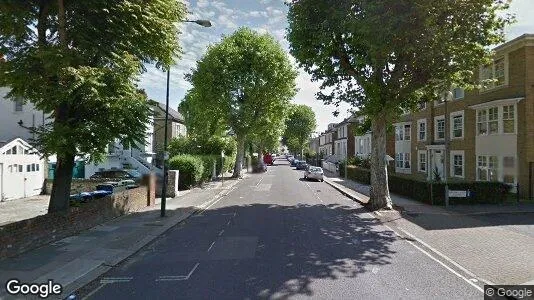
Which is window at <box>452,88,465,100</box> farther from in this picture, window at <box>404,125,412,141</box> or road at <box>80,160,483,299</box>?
road at <box>80,160,483,299</box>

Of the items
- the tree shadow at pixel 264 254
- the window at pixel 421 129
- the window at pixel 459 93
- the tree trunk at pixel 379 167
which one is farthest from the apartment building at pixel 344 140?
the tree shadow at pixel 264 254

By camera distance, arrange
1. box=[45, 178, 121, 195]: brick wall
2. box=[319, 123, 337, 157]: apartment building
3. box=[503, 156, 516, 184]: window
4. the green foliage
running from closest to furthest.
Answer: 1. the green foliage
2. box=[503, 156, 516, 184]: window
3. box=[45, 178, 121, 195]: brick wall
4. box=[319, 123, 337, 157]: apartment building

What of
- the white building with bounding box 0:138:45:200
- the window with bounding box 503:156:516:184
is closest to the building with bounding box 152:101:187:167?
the white building with bounding box 0:138:45:200

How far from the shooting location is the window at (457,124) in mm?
27928

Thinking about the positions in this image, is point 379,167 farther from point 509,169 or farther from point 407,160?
point 407,160

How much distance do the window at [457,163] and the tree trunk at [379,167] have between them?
11.7 meters

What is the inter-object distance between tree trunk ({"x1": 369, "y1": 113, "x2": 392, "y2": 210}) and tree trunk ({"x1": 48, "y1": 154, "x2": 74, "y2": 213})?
1349cm

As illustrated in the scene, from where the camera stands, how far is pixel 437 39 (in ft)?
51.0

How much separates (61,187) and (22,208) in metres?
8.09

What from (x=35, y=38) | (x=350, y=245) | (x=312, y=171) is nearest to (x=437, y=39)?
(x=350, y=245)

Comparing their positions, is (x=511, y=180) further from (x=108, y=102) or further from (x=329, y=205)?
(x=108, y=102)

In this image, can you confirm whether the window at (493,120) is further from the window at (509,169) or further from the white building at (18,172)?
Result: the white building at (18,172)

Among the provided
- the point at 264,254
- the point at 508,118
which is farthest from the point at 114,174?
the point at 508,118

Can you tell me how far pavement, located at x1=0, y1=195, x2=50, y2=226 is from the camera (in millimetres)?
16891
